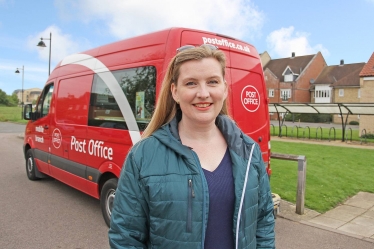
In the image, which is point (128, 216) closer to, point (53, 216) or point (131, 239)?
point (131, 239)

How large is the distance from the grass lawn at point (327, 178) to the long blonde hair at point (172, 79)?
16.4 ft

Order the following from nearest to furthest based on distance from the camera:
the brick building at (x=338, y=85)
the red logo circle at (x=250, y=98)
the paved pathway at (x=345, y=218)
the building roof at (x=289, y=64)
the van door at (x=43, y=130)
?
1. the red logo circle at (x=250, y=98)
2. the paved pathway at (x=345, y=218)
3. the van door at (x=43, y=130)
4. the brick building at (x=338, y=85)
5. the building roof at (x=289, y=64)

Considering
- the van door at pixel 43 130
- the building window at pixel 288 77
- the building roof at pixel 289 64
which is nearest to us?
the van door at pixel 43 130

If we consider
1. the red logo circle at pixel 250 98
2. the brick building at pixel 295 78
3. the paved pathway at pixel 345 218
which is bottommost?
the paved pathway at pixel 345 218

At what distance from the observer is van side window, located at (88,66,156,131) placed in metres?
4.34

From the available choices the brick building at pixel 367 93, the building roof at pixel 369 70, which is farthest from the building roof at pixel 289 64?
the brick building at pixel 367 93

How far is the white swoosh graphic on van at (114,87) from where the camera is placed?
4.41 metres

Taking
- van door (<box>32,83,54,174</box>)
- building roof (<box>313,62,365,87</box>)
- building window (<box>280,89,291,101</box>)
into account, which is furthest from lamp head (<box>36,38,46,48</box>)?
building window (<box>280,89,291,101</box>)

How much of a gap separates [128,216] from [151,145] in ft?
1.18

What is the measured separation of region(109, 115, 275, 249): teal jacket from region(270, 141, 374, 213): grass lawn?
4870 millimetres

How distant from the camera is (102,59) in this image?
5152 mm

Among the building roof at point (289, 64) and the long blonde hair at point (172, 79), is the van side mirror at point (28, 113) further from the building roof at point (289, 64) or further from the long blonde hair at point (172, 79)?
the building roof at point (289, 64)

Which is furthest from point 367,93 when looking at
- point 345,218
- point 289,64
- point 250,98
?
point 289,64

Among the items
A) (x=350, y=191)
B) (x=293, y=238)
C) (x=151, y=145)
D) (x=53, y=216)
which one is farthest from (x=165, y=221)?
(x=350, y=191)
